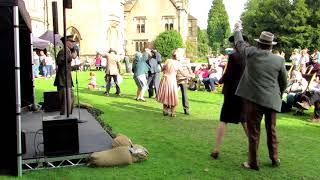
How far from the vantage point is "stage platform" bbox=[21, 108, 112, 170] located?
7.23m

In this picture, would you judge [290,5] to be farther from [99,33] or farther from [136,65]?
[136,65]

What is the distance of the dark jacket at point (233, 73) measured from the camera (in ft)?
24.9

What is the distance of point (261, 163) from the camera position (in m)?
7.49

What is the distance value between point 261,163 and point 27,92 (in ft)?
28.5

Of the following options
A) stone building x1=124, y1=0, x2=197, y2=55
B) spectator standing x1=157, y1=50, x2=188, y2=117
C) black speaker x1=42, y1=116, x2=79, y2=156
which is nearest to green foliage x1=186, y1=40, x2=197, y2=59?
stone building x1=124, y1=0, x2=197, y2=55

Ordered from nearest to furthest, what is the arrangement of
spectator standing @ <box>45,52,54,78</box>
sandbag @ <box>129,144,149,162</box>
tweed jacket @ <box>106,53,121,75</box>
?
sandbag @ <box>129,144,149,162</box>
tweed jacket @ <box>106,53,121,75</box>
spectator standing @ <box>45,52,54,78</box>

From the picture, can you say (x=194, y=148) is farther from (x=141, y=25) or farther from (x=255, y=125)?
(x=141, y=25)

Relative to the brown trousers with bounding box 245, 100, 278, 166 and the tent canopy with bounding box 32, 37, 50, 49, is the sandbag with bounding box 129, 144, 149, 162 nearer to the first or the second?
the brown trousers with bounding box 245, 100, 278, 166

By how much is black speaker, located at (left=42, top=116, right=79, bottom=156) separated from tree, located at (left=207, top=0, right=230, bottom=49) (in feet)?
324

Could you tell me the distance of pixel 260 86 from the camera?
6844 mm

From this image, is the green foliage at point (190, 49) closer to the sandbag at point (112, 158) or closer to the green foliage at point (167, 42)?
the green foliage at point (167, 42)

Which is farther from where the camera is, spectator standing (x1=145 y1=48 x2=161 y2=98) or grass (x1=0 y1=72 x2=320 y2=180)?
spectator standing (x1=145 y1=48 x2=161 y2=98)

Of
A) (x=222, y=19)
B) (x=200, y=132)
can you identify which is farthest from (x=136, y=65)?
(x=222, y=19)

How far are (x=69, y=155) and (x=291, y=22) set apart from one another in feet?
187
